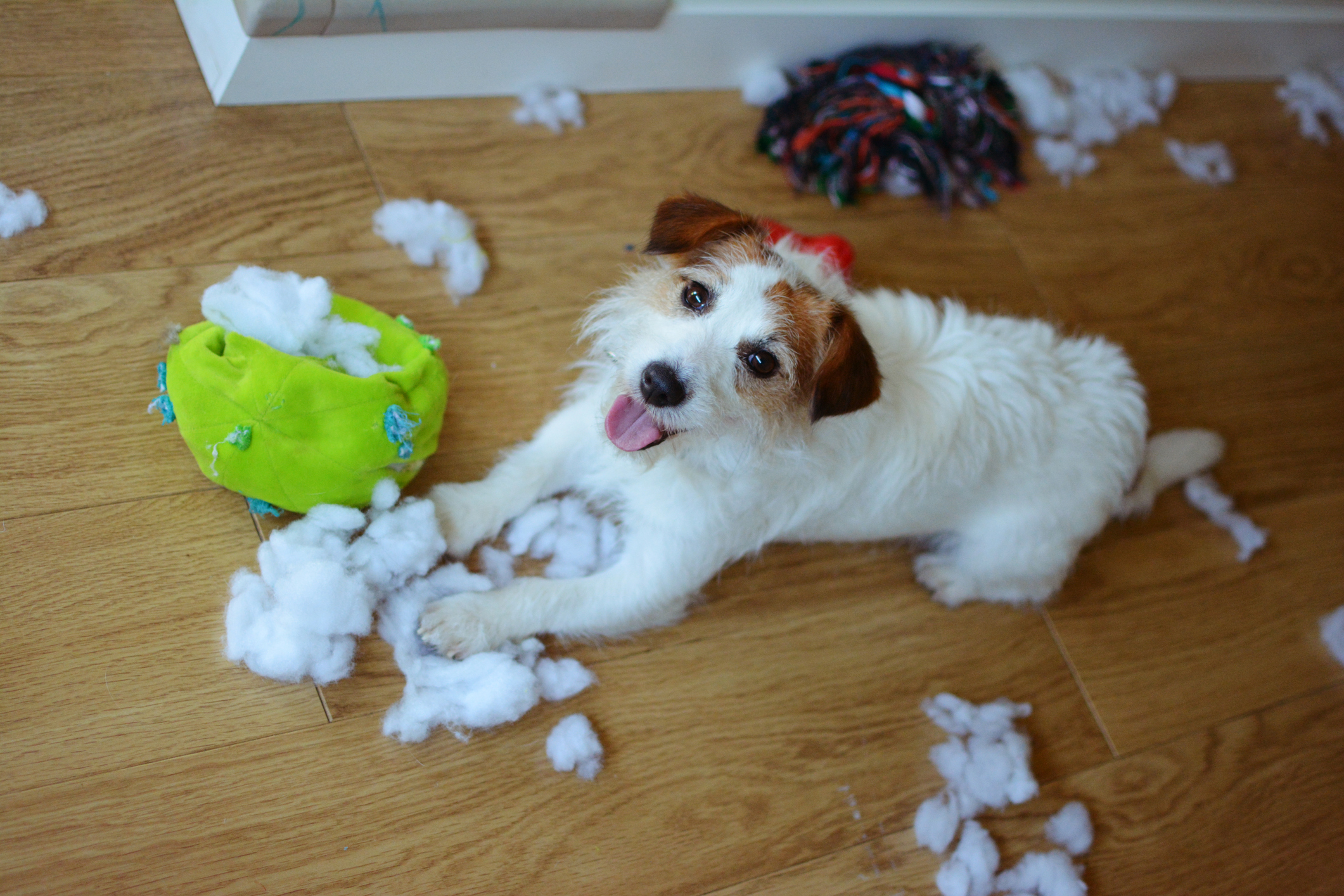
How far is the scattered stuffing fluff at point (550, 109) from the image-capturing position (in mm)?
2361

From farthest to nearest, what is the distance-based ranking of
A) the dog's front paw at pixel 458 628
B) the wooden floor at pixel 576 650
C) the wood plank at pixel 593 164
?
1. the wood plank at pixel 593 164
2. the dog's front paw at pixel 458 628
3. the wooden floor at pixel 576 650

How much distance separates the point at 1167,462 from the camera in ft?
7.43

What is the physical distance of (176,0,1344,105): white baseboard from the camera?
2.10 metres

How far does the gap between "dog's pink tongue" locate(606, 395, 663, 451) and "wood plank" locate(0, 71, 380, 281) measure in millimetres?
825

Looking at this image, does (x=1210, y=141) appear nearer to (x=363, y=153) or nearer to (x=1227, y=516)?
(x=1227, y=516)

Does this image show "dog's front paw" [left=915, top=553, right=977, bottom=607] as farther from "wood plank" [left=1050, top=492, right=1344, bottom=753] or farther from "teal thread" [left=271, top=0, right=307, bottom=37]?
"teal thread" [left=271, top=0, right=307, bottom=37]

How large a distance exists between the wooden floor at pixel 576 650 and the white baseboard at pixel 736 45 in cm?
8

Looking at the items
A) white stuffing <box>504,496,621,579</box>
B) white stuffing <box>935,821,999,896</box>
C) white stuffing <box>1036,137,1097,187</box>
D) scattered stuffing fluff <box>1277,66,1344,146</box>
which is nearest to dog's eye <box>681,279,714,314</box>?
white stuffing <box>504,496,621,579</box>

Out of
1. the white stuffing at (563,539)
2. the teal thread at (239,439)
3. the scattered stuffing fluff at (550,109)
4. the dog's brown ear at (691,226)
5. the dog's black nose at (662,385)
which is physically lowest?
the white stuffing at (563,539)

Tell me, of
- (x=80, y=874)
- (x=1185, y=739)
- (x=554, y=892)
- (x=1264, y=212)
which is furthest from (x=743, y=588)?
(x=1264, y=212)

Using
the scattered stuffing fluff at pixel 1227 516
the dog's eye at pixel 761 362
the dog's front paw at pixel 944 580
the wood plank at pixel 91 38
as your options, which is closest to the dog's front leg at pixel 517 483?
the dog's eye at pixel 761 362

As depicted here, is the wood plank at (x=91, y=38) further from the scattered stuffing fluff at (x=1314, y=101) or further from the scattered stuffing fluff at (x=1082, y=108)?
the scattered stuffing fluff at (x=1314, y=101)

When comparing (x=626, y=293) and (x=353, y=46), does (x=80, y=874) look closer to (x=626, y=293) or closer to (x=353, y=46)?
(x=626, y=293)

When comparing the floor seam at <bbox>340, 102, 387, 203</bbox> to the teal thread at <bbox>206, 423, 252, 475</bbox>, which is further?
the floor seam at <bbox>340, 102, 387, 203</bbox>
